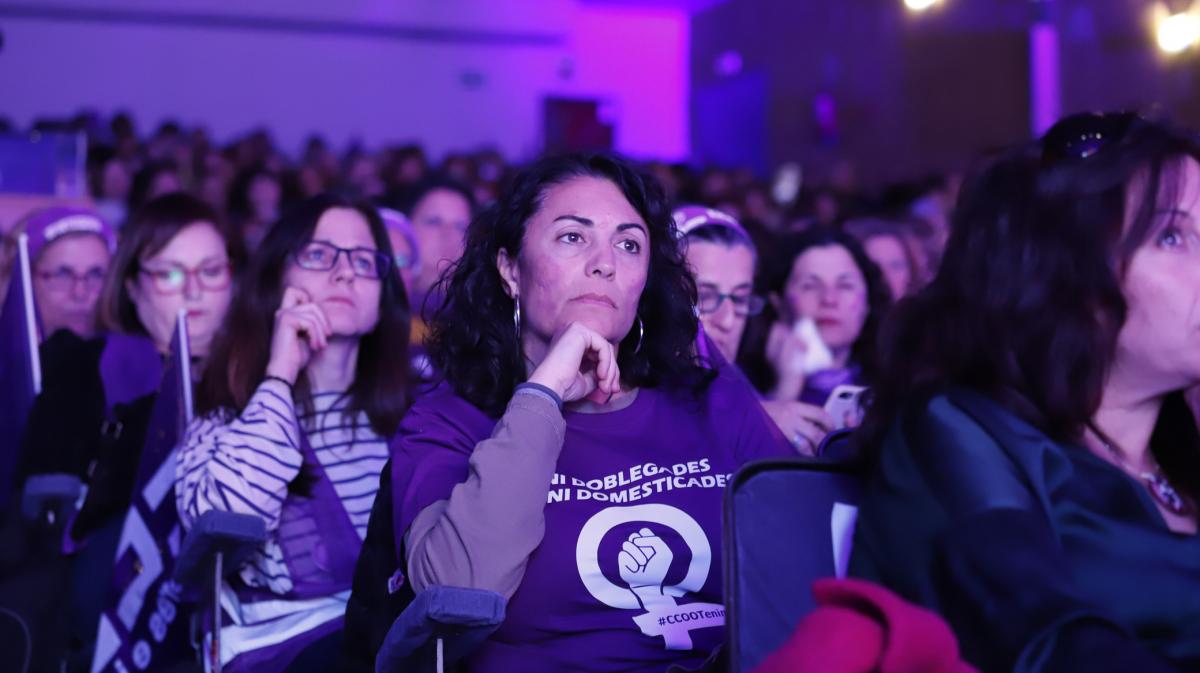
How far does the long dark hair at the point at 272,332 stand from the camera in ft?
8.47

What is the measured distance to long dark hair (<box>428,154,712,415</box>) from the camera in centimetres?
211

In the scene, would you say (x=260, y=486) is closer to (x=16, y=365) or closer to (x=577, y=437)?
(x=577, y=437)

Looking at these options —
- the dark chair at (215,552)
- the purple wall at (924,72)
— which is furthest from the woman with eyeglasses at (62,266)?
the purple wall at (924,72)

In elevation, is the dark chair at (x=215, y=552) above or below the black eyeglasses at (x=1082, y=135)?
below

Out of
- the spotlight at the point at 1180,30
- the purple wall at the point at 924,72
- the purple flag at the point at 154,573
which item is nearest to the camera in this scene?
the purple flag at the point at 154,573

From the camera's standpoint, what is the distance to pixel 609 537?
187 cm

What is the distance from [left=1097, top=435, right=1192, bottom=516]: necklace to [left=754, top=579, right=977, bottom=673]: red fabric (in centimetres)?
53

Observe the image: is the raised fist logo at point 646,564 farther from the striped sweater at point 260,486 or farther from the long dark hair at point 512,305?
the striped sweater at point 260,486

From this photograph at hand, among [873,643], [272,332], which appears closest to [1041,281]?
[873,643]

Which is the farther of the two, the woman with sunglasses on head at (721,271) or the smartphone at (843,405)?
the woman with sunglasses on head at (721,271)

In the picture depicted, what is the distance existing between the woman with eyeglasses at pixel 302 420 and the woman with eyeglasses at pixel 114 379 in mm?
378

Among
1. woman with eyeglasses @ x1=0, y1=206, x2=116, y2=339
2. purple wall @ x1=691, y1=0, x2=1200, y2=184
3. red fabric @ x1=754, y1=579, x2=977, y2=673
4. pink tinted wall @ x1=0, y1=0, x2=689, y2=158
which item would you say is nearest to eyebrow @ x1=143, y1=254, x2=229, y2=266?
woman with eyeglasses @ x1=0, y1=206, x2=116, y2=339

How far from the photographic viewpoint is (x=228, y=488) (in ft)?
7.55

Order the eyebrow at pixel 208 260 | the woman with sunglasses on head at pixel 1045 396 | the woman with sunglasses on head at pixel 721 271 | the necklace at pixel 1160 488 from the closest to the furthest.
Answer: the woman with sunglasses on head at pixel 1045 396 → the necklace at pixel 1160 488 → the woman with sunglasses on head at pixel 721 271 → the eyebrow at pixel 208 260
